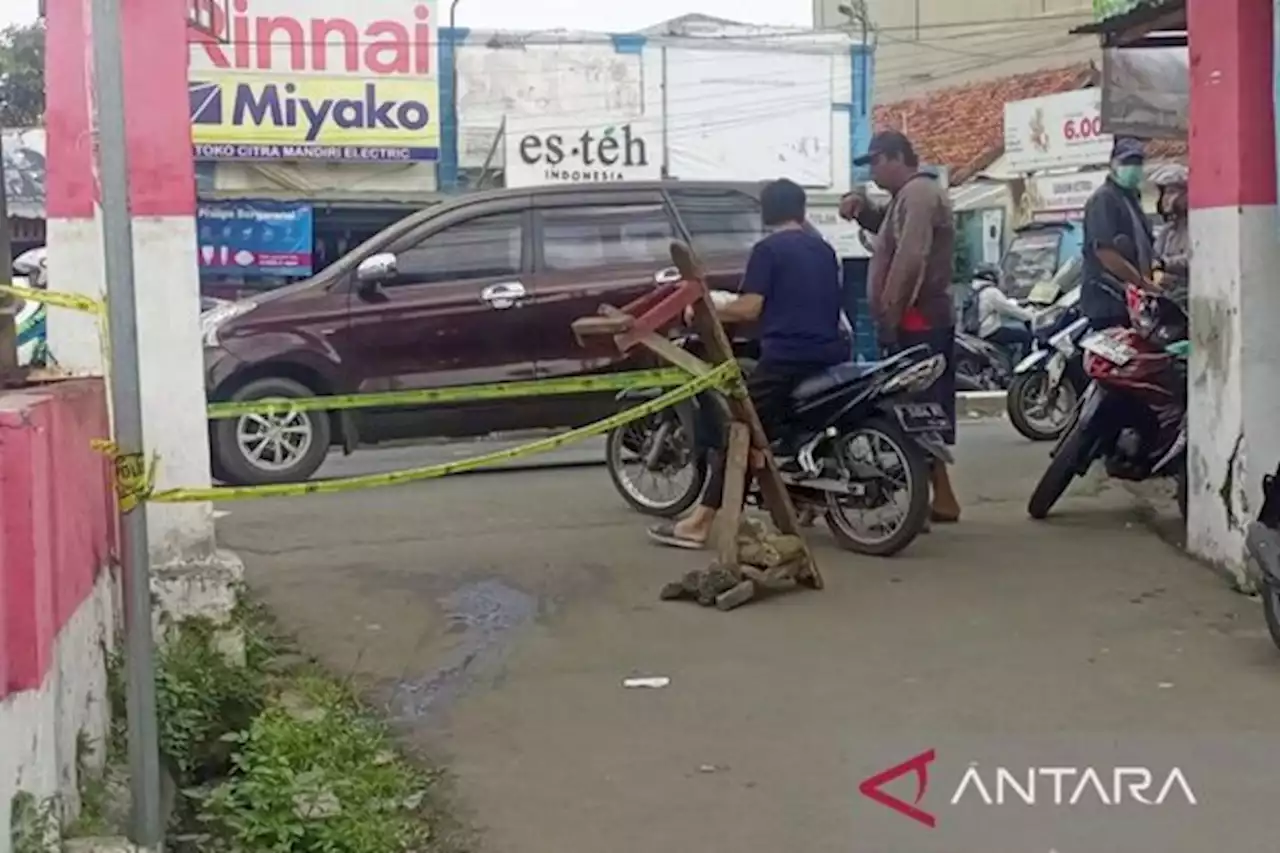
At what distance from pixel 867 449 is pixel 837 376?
36cm

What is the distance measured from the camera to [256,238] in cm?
1981

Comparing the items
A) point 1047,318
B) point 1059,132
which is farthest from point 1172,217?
point 1059,132

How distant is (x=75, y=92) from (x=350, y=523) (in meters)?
3.73

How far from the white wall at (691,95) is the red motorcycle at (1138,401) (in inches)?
547

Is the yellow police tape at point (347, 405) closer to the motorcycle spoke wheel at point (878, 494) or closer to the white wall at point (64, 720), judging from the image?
the white wall at point (64, 720)

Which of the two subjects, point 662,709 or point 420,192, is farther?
point 420,192

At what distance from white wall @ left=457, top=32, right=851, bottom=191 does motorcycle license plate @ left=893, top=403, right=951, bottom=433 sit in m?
14.3

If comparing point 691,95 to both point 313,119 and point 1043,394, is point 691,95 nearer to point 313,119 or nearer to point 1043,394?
point 313,119

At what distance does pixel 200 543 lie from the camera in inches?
224

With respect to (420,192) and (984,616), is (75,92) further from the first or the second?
(420,192)

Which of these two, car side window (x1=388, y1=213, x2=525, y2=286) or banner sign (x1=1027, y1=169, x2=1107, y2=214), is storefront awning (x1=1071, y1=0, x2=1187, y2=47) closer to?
car side window (x1=388, y1=213, x2=525, y2=286)

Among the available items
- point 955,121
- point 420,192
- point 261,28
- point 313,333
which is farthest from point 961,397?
point 955,121

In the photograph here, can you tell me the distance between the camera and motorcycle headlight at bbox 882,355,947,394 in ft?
24.4

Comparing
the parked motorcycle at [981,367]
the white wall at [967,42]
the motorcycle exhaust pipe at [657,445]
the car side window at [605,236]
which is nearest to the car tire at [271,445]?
the car side window at [605,236]
